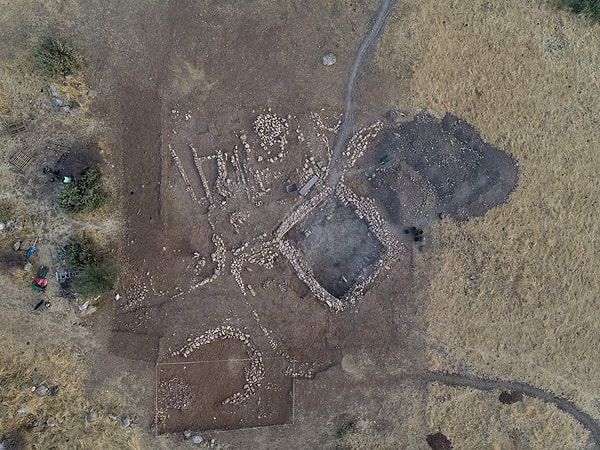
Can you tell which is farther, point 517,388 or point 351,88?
point 517,388

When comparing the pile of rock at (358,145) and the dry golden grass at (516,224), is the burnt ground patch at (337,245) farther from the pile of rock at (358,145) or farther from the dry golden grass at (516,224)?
the dry golden grass at (516,224)

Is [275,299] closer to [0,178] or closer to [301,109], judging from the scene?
[301,109]

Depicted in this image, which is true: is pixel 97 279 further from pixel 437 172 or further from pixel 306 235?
pixel 437 172

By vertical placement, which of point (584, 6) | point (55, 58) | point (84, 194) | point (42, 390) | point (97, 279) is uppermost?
point (584, 6)

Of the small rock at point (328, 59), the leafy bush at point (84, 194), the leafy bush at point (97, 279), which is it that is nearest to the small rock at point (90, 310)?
the leafy bush at point (97, 279)

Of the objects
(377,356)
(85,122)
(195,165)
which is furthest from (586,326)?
(85,122)

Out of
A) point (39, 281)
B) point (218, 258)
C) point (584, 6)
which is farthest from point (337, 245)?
point (584, 6)

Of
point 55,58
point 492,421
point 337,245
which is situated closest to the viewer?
point 55,58
